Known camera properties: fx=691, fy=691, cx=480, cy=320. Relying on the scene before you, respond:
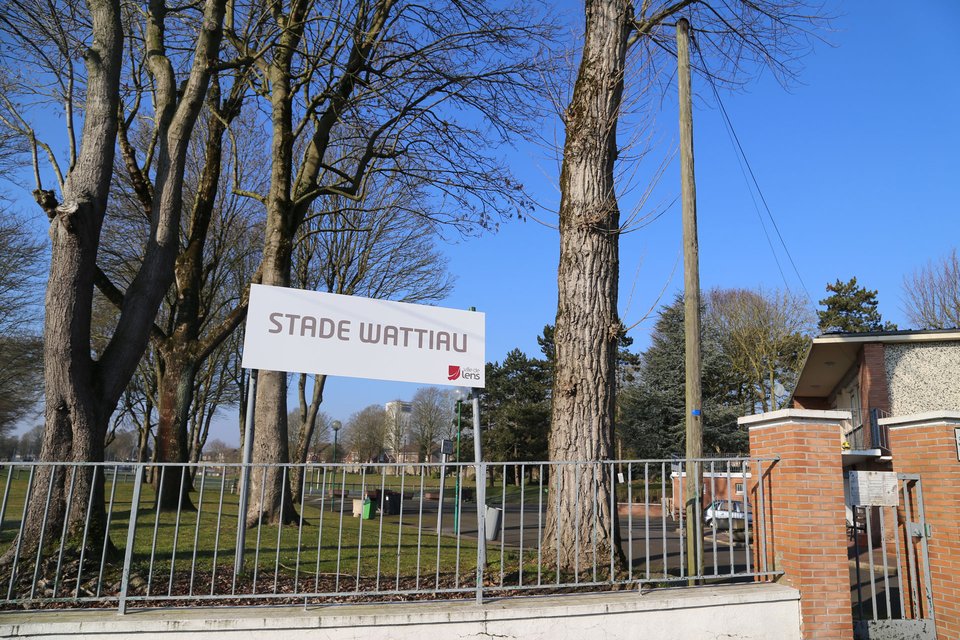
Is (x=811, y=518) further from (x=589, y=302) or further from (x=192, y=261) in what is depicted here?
(x=192, y=261)

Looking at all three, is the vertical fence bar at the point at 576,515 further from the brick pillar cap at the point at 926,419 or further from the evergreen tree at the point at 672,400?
the evergreen tree at the point at 672,400

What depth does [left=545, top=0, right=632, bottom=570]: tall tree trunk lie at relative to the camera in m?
6.46

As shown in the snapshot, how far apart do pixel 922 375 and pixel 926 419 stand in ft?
46.5

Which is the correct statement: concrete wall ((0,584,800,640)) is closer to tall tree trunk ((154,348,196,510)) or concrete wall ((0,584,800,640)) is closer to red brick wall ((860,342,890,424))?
tall tree trunk ((154,348,196,510))

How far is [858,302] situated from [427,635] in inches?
1978

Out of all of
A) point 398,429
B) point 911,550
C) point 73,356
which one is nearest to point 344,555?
point 73,356

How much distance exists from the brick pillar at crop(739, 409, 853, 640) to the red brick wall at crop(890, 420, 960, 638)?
1086 mm

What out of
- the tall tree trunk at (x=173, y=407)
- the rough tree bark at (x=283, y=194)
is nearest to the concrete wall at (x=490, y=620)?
the rough tree bark at (x=283, y=194)

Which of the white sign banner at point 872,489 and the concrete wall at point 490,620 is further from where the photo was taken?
the white sign banner at point 872,489

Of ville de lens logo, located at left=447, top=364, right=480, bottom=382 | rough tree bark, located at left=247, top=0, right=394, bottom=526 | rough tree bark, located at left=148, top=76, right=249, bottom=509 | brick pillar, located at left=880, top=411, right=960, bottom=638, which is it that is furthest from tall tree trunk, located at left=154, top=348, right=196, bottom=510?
brick pillar, located at left=880, top=411, right=960, bottom=638

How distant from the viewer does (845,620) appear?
5.66 m

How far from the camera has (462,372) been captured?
666 cm

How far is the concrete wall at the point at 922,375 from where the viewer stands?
17906 mm

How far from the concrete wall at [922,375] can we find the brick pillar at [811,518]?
47.0 feet
